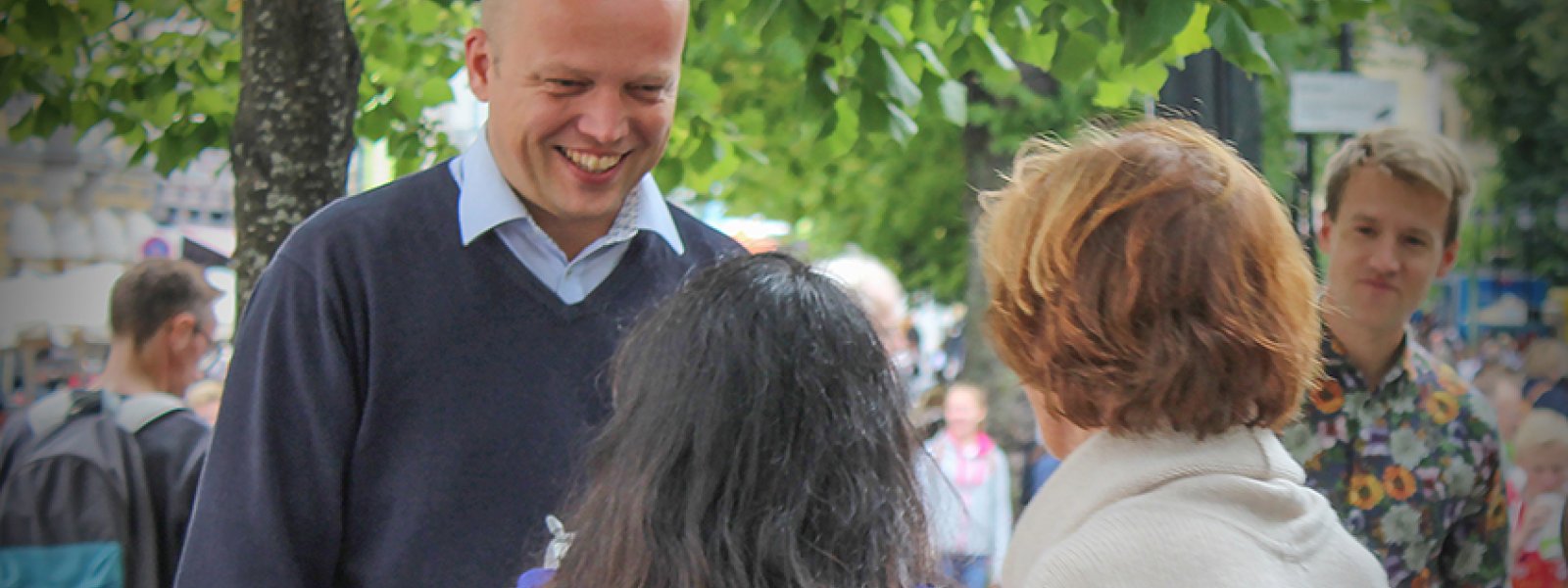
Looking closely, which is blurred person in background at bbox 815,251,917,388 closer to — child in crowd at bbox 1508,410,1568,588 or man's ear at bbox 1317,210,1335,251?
man's ear at bbox 1317,210,1335,251

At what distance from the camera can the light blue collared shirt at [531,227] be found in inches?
Answer: 93.2

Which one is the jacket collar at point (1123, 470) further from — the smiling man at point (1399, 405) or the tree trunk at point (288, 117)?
the tree trunk at point (288, 117)

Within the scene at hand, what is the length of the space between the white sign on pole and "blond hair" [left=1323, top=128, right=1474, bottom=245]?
14.3 feet

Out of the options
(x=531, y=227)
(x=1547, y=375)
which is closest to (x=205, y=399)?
(x=531, y=227)

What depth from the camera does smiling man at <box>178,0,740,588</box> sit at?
2162 millimetres

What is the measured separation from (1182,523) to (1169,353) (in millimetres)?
197

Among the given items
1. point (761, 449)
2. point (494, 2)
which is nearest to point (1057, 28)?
point (494, 2)

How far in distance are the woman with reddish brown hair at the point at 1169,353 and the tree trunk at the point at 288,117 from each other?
228 cm

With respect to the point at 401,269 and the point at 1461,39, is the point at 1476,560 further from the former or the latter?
the point at 1461,39

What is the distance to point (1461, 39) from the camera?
19000mm

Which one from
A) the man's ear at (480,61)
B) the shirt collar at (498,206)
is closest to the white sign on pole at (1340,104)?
the shirt collar at (498,206)

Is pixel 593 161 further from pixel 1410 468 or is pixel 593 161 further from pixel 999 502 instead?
pixel 999 502

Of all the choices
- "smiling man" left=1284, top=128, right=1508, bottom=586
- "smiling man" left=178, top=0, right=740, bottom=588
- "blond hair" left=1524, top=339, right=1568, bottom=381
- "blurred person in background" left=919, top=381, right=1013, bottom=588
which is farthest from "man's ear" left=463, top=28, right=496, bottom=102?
"blond hair" left=1524, top=339, right=1568, bottom=381

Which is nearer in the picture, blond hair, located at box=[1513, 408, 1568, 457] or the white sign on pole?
blond hair, located at box=[1513, 408, 1568, 457]
